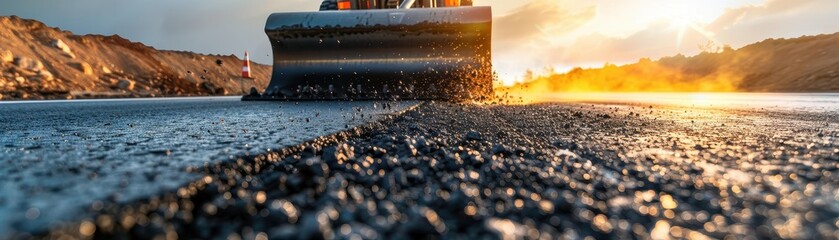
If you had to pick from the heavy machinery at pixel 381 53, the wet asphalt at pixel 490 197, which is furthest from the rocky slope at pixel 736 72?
the wet asphalt at pixel 490 197

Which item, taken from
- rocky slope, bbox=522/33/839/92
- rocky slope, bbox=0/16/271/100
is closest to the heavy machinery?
rocky slope, bbox=0/16/271/100

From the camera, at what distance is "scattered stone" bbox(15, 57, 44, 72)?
16391 mm

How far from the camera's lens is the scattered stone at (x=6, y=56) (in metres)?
15.8

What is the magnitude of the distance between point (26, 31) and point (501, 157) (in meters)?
28.1

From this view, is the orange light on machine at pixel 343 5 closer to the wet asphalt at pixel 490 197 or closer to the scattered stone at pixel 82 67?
the wet asphalt at pixel 490 197

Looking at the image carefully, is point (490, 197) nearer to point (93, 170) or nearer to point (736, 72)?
point (93, 170)

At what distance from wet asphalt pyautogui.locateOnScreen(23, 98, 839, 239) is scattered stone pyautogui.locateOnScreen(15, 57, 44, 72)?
20477 mm

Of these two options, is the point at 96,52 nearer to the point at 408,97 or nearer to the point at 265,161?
the point at 408,97

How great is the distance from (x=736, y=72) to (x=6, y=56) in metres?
49.5

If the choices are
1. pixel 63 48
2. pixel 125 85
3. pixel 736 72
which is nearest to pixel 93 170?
pixel 125 85

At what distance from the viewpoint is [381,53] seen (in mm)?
6660

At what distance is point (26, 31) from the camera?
21.7 meters

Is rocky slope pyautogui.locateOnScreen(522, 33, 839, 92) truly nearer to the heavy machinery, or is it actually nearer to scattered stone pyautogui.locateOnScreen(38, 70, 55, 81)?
the heavy machinery

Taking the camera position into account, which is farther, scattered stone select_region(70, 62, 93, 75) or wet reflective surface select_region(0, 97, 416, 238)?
scattered stone select_region(70, 62, 93, 75)
